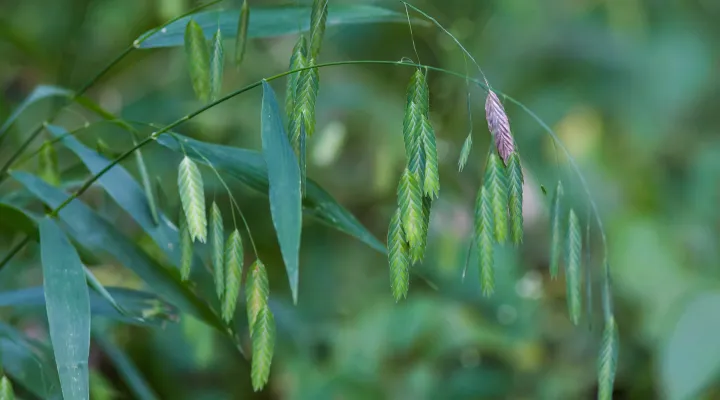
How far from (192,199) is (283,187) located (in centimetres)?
6

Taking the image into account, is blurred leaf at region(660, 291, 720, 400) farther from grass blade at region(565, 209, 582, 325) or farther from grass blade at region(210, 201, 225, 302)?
grass blade at region(210, 201, 225, 302)

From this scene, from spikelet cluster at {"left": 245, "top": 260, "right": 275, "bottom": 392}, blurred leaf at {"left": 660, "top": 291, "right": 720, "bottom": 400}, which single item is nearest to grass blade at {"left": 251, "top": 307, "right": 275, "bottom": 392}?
spikelet cluster at {"left": 245, "top": 260, "right": 275, "bottom": 392}

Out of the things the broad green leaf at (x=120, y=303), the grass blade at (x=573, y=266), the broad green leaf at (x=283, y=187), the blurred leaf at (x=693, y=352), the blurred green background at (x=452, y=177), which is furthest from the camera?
the blurred green background at (x=452, y=177)

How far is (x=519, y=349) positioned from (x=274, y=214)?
0.97m

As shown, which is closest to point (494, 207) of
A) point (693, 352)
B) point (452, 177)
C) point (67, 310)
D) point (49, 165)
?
point (67, 310)

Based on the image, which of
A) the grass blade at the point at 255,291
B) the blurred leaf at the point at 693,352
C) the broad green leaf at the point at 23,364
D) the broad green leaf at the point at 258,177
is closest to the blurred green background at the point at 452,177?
the blurred leaf at the point at 693,352

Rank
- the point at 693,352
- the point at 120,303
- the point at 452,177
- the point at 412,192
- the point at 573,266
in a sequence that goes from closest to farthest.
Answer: the point at 412,192 → the point at 573,266 → the point at 120,303 → the point at 693,352 → the point at 452,177

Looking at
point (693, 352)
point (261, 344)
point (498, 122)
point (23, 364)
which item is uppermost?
point (498, 122)

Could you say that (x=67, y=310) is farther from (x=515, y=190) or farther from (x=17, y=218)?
(x=515, y=190)

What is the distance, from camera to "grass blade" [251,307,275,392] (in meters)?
0.47

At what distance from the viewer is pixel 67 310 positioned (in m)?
0.49

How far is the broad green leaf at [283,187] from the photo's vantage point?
0.41m

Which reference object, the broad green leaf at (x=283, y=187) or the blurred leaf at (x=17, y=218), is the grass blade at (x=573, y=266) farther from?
the blurred leaf at (x=17, y=218)

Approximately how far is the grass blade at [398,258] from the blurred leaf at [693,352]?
59 centimetres
